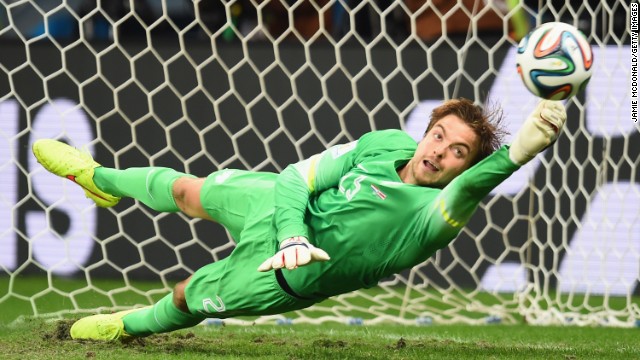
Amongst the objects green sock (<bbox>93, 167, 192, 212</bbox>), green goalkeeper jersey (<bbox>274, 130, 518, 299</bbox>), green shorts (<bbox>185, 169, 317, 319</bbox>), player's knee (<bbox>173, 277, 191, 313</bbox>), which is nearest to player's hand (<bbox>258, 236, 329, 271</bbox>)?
green goalkeeper jersey (<bbox>274, 130, 518, 299</bbox>)

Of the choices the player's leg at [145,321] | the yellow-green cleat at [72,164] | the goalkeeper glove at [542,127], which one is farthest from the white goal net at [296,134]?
the goalkeeper glove at [542,127]

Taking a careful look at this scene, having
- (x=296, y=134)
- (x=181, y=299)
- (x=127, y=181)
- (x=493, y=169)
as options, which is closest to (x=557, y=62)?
(x=493, y=169)

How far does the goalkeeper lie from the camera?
374cm

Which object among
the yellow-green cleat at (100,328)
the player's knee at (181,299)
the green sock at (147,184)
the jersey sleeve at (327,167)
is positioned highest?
the jersey sleeve at (327,167)

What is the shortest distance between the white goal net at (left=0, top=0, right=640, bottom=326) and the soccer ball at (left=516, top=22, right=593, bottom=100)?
324 centimetres

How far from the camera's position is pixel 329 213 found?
3947mm

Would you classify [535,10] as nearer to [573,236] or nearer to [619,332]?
[573,236]

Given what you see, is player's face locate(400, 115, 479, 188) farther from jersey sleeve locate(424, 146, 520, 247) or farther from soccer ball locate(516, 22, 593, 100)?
soccer ball locate(516, 22, 593, 100)

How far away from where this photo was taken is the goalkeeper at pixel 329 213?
374 centimetres

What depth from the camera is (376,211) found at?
386 cm

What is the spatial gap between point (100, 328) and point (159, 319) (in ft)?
1.01

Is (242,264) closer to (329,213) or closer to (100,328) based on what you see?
(329,213)

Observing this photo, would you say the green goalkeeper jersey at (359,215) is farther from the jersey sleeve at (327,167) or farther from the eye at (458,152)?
the eye at (458,152)

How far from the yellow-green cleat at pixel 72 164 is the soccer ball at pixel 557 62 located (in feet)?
7.06
